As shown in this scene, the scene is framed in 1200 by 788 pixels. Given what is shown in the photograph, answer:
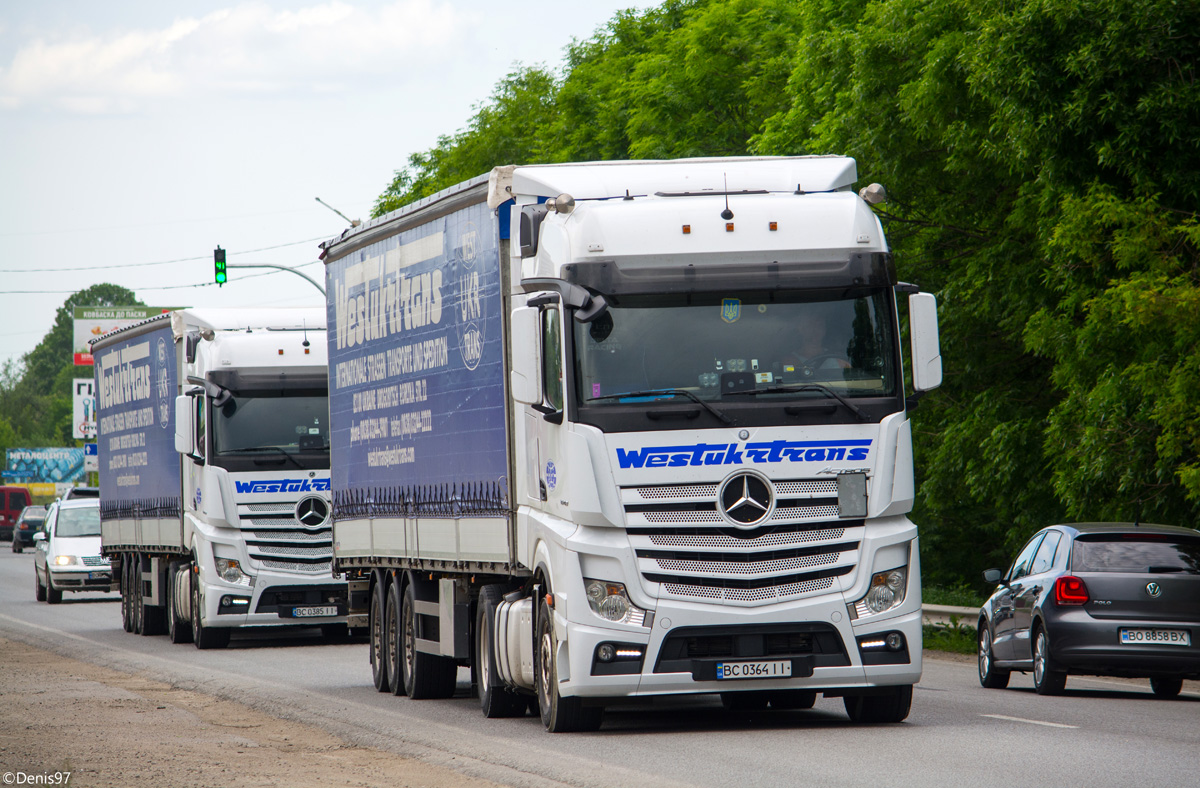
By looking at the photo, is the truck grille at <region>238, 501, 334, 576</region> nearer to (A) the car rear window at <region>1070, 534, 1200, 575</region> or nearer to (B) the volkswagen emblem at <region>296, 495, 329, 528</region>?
(B) the volkswagen emblem at <region>296, 495, 329, 528</region>

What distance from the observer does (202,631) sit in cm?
2430

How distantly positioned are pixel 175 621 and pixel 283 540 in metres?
3.21

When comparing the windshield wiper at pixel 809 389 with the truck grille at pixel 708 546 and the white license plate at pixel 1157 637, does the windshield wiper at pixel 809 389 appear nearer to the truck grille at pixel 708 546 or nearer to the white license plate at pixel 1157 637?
the truck grille at pixel 708 546

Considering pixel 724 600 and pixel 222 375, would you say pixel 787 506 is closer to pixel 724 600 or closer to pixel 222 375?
pixel 724 600

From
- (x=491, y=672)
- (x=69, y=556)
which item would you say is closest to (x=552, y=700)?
(x=491, y=672)

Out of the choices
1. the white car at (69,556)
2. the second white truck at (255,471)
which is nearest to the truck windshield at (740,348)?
the second white truck at (255,471)

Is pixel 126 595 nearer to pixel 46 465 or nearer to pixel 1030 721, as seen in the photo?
pixel 1030 721

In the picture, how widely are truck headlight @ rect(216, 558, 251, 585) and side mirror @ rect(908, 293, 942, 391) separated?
524 inches

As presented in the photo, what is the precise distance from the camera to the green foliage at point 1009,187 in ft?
63.5

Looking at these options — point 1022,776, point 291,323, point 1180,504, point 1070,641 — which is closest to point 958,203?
point 1180,504

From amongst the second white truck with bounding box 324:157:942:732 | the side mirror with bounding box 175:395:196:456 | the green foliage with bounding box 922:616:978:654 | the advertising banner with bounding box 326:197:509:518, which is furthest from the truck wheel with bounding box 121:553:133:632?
the second white truck with bounding box 324:157:942:732

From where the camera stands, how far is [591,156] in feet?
143

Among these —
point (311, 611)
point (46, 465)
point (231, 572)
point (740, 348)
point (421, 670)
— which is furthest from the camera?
point (46, 465)

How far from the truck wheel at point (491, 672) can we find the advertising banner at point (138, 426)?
39.4ft
